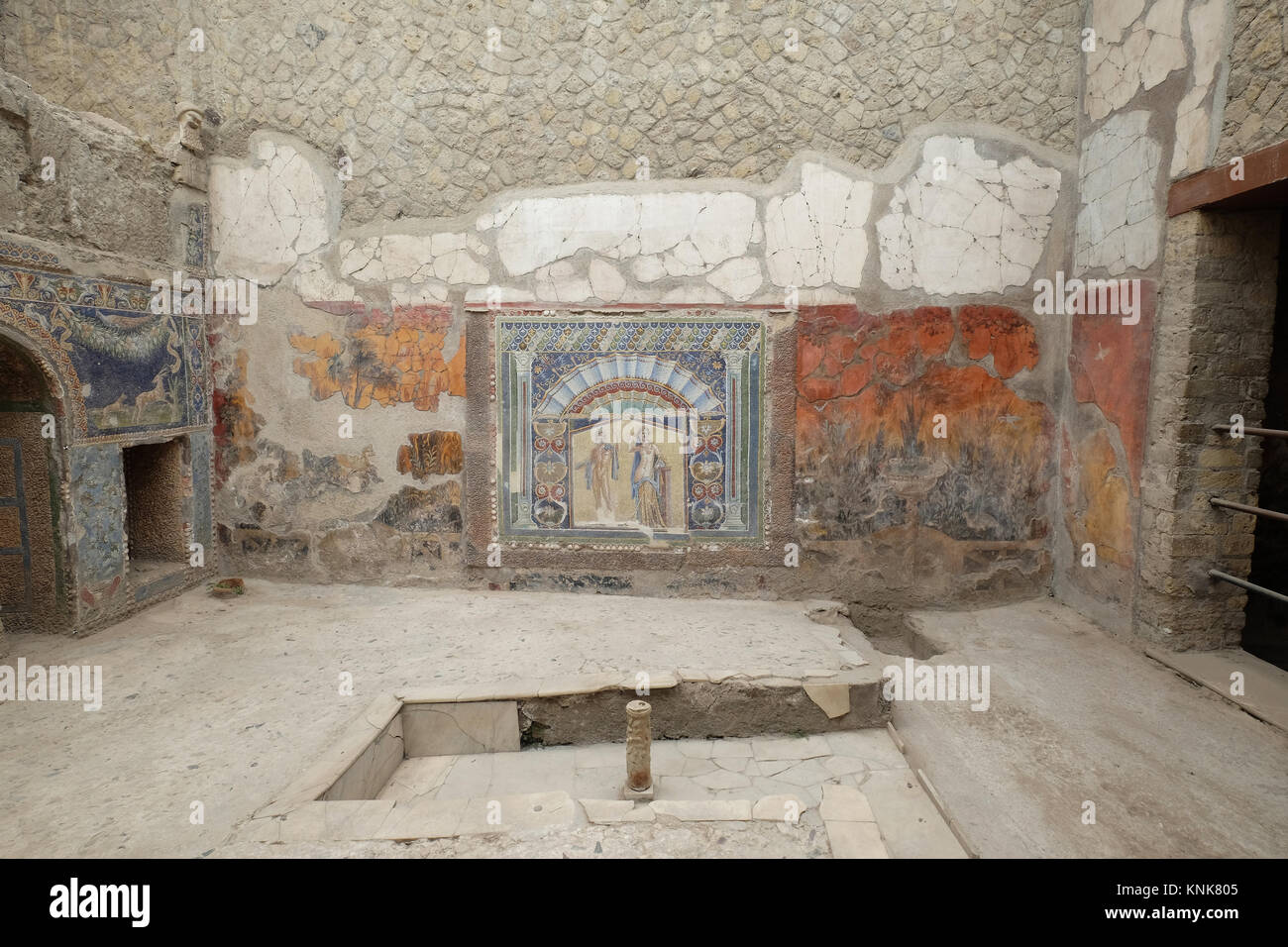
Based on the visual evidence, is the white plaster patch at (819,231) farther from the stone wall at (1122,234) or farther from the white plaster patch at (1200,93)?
the white plaster patch at (1200,93)

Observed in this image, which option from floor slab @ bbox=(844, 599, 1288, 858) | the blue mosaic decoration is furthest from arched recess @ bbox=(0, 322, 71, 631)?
floor slab @ bbox=(844, 599, 1288, 858)

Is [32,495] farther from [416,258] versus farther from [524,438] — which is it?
[524,438]

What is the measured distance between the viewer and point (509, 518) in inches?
182

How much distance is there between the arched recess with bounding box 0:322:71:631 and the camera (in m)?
3.70

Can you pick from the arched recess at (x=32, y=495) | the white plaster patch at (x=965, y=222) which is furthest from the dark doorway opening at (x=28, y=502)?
the white plaster patch at (x=965, y=222)

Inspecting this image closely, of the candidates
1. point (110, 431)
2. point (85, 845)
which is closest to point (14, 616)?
point (110, 431)

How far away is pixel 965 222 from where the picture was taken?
4320mm

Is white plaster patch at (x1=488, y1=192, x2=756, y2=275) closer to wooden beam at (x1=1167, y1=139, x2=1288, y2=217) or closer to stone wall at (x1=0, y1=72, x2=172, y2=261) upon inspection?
stone wall at (x1=0, y1=72, x2=172, y2=261)

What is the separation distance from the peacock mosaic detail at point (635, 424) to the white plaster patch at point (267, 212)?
4.46 ft

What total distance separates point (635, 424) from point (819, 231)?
5.01 ft

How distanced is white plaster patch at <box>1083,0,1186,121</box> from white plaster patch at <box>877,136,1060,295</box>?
443 millimetres

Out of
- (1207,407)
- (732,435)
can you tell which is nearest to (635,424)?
(732,435)

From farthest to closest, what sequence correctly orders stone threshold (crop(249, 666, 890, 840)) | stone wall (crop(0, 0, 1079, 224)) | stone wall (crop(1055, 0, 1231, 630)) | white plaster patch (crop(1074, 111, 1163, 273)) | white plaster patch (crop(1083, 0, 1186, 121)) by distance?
1. stone wall (crop(0, 0, 1079, 224))
2. white plaster patch (crop(1074, 111, 1163, 273))
3. white plaster patch (crop(1083, 0, 1186, 121))
4. stone wall (crop(1055, 0, 1231, 630))
5. stone threshold (crop(249, 666, 890, 840))

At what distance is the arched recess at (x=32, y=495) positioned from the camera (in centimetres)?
370
